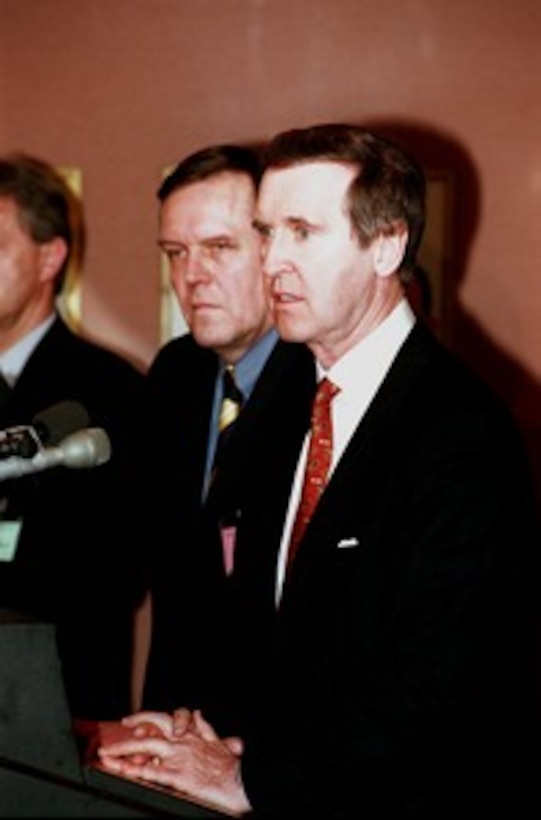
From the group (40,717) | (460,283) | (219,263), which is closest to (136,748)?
(40,717)

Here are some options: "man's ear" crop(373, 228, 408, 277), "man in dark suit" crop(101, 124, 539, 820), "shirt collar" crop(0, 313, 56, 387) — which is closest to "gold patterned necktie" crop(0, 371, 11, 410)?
"shirt collar" crop(0, 313, 56, 387)

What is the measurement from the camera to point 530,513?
2.30 m

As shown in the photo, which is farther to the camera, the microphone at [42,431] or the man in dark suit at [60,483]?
the man in dark suit at [60,483]

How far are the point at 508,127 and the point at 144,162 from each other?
44.5 inches

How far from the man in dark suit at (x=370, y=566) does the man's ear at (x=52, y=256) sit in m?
1.53

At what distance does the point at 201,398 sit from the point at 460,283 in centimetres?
80

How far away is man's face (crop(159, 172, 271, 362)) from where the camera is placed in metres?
3.22

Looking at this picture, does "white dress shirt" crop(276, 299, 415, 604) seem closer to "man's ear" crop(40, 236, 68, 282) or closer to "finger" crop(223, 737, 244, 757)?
"finger" crop(223, 737, 244, 757)

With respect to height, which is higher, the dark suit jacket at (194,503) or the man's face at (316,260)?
the man's face at (316,260)

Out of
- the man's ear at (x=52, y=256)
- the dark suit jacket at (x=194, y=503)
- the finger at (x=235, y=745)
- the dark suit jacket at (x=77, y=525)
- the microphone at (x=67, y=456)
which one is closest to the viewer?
the microphone at (x=67, y=456)

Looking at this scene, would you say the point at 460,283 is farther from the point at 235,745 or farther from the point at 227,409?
the point at 235,745

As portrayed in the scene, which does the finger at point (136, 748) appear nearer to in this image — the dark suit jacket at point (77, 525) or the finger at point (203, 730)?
the finger at point (203, 730)

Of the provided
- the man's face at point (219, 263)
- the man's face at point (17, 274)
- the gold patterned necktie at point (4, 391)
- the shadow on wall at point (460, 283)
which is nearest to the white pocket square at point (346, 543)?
the man's face at point (219, 263)

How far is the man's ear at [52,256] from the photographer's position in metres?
4.01
